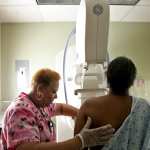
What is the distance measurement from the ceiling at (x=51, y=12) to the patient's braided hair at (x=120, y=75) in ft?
6.19

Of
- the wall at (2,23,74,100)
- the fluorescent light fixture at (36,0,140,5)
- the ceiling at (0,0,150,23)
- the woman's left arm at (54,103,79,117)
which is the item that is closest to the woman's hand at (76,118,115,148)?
the woman's left arm at (54,103,79,117)

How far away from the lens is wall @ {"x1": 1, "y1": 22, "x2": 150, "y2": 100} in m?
3.94

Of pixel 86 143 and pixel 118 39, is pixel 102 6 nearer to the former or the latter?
pixel 86 143

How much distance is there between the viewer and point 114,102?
1.41 m

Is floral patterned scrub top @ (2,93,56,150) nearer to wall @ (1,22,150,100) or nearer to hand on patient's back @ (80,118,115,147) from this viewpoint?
hand on patient's back @ (80,118,115,147)

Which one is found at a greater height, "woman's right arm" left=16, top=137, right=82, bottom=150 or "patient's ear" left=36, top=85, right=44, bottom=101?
"patient's ear" left=36, top=85, right=44, bottom=101

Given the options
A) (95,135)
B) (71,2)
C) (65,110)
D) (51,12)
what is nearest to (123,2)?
(71,2)

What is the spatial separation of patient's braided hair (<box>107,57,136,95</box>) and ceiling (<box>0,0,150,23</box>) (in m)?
1.89

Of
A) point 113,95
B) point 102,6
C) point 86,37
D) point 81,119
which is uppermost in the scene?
point 102,6

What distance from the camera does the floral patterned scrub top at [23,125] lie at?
1.44 m

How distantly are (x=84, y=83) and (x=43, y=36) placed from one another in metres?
2.33

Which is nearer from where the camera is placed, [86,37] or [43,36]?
[86,37]

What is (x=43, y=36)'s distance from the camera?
3.97 meters

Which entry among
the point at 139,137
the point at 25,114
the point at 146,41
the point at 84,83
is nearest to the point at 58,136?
the point at 84,83
